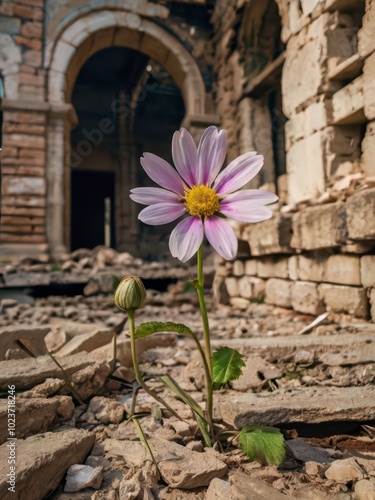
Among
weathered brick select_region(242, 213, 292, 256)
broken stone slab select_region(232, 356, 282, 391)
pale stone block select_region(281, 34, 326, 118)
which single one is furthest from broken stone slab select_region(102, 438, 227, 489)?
pale stone block select_region(281, 34, 326, 118)

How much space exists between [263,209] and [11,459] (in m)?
0.88

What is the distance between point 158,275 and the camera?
15.9 ft

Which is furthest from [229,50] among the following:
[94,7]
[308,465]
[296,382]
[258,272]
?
[308,465]

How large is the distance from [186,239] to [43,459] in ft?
2.15

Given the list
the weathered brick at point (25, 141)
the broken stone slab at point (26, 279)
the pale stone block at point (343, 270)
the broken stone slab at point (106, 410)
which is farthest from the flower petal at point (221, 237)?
the weathered brick at point (25, 141)

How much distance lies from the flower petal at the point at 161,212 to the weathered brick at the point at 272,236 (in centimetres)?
220

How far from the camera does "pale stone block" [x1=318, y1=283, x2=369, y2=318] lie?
2.41 metres

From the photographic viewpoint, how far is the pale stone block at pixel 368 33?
2561 millimetres

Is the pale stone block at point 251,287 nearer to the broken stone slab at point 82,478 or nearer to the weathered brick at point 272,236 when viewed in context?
the weathered brick at point 272,236

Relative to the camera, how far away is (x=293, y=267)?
3111 millimetres

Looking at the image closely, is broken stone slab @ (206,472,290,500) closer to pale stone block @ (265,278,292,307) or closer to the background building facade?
the background building facade

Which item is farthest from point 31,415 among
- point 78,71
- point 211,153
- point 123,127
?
point 123,127

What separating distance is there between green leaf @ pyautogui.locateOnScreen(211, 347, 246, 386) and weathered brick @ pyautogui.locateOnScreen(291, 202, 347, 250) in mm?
1668

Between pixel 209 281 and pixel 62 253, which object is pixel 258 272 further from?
pixel 62 253
